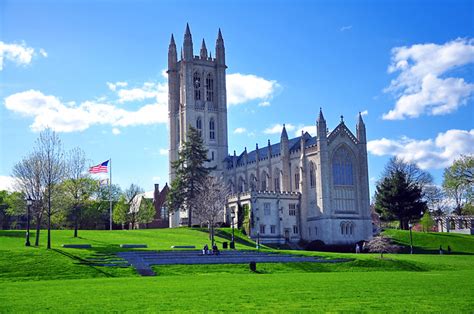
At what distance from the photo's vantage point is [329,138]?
87.9 metres

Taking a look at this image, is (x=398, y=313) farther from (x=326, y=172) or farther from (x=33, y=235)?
(x=326, y=172)

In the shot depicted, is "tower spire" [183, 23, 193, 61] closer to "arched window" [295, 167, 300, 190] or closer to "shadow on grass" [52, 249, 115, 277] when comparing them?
"arched window" [295, 167, 300, 190]

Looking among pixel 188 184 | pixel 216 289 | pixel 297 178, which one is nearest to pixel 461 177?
pixel 297 178

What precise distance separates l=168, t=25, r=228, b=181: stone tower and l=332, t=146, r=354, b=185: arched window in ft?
98.4

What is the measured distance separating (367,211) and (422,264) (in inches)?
1432

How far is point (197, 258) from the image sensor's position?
165 ft

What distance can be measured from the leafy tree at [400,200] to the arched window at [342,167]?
8.13 m

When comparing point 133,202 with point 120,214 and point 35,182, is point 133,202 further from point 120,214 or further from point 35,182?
point 35,182

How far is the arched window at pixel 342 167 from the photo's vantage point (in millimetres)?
88375

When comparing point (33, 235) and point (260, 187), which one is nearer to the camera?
point (33, 235)

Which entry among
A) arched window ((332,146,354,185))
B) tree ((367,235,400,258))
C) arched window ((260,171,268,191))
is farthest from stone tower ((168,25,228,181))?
tree ((367,235,400,258))

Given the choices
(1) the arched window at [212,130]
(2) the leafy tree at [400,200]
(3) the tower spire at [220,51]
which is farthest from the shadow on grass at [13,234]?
(3) the tower spire at [220,51]

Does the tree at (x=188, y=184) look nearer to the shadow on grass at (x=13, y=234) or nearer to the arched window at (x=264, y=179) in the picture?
the arched window at (x=264, y=179)

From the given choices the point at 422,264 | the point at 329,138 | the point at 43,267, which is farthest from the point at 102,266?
the point at 329,138
